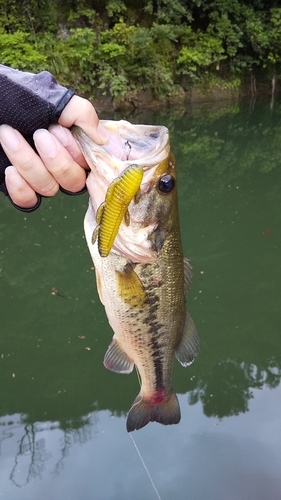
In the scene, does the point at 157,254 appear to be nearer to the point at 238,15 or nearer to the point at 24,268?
the point at 24,268

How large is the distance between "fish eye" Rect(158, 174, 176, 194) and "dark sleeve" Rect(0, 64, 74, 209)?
0.40 m

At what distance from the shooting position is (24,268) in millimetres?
5434

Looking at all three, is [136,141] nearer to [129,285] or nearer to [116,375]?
[129,285]

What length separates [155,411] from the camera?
6.72 feet

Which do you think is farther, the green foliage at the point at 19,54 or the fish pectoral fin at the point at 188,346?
the green foliage at the point at 19,54

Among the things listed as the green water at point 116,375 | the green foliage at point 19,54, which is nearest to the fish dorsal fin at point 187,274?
the green water at point 116,375

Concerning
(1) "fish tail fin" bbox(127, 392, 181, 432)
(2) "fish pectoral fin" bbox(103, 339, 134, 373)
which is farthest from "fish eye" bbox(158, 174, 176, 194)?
(1) "fish tail fin" bbox(127, 392, 181, 432)

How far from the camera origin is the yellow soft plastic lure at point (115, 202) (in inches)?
49.8

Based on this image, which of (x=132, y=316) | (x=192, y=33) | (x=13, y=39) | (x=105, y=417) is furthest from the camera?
(x=192, y=33)

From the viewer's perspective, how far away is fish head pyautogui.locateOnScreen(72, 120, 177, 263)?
1382 millimetres

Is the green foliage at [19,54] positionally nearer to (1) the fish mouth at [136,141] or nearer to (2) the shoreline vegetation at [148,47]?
(2) the shoreline vegetation at [148,47]

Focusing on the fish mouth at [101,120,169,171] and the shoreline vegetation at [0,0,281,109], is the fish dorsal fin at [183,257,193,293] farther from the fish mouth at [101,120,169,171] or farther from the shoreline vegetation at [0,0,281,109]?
the shoreline vegetation at [0,0,281,109]

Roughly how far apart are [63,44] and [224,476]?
14275 millimetres

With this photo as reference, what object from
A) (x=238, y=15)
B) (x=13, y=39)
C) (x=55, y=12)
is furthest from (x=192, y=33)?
(x=13, y=39)
